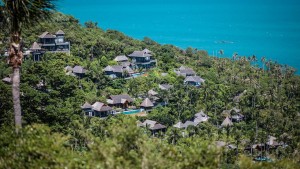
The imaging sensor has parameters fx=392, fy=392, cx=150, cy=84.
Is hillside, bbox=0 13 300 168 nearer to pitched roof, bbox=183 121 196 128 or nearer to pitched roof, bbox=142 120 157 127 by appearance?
pitched roof, bbox=142 120 157 127

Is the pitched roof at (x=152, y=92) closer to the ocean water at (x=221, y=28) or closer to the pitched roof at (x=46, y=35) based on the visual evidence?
the pitched roof at (x=46, y=35)

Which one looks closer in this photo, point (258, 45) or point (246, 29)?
point (258, 45)

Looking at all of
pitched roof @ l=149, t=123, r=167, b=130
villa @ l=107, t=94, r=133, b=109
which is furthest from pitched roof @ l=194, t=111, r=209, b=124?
villa @ l=107, t=94, r=133, b=109

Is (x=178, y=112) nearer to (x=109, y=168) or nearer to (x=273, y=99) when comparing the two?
(x=273, y=99)

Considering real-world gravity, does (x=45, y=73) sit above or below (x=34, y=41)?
below

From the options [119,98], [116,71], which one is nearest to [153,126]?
[119,98]

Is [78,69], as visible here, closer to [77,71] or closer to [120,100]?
[77,71]

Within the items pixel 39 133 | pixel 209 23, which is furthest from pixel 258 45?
pixel 39 133
